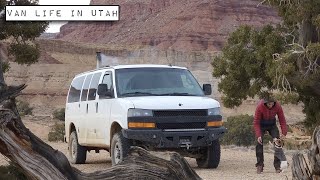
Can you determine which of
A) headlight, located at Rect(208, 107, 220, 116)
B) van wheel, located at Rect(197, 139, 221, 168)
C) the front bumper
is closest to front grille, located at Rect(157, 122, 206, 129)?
the front bumper

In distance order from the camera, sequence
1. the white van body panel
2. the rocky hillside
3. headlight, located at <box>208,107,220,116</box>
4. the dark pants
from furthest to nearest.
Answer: the rocky hillside < the dark pants < headlight, located at <box>208,107,220,116</box> < the white van body panel

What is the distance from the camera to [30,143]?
4.64 meters

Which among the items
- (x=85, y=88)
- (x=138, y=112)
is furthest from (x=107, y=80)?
(x=138, y=112)

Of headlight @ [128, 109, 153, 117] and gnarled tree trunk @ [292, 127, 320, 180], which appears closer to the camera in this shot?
gnarled tree trunk @ [292, 127, 320, 180]

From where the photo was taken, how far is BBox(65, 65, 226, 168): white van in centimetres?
1209

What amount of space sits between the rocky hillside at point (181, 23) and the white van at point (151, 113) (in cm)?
10007

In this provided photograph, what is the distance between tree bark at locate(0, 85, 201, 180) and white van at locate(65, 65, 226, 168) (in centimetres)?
696

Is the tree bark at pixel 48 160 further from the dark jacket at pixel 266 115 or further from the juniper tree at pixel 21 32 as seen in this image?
the juniper tree at pixel 21 32

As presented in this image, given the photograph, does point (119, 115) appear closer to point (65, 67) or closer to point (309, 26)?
point (309, 26)

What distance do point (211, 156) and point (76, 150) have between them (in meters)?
3.49

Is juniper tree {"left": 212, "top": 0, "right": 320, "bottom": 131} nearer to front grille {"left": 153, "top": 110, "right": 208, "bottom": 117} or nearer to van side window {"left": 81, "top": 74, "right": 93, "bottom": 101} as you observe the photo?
van side window {"left": 81, "top": 74, "right": 93, "bottom": 101}

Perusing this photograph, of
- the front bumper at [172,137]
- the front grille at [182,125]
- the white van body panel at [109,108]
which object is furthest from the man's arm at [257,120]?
the front grille at [182,125]

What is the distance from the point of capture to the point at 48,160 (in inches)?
183

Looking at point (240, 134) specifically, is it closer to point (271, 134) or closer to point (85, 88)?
point (85, 88)
